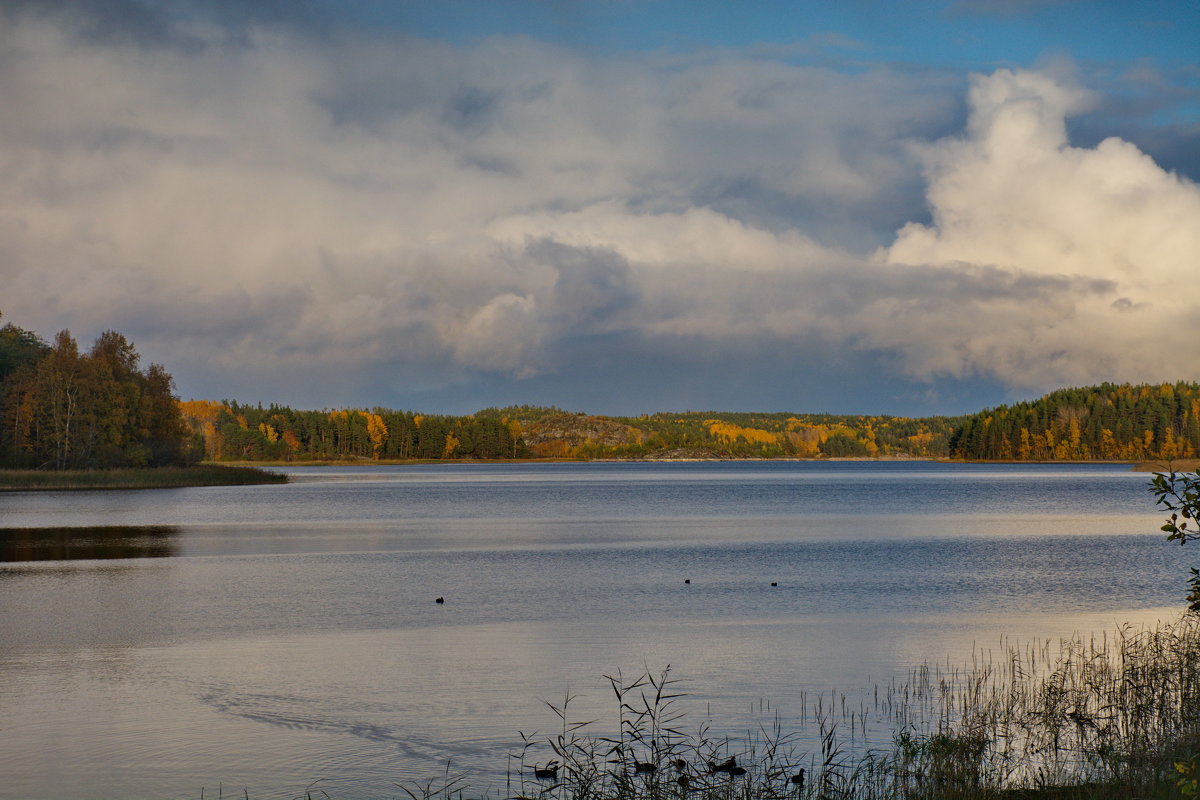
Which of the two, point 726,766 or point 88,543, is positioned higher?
point 726,766

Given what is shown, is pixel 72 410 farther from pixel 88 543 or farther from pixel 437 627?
pixel 437 627

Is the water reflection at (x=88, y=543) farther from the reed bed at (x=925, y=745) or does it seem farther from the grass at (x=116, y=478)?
the grass at (x=116, y=478)

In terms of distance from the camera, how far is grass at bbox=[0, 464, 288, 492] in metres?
85.8

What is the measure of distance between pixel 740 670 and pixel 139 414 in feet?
316

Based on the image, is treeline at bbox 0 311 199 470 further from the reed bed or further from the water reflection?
the reed bed

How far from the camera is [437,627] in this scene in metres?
21.5

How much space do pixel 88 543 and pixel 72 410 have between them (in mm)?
56650

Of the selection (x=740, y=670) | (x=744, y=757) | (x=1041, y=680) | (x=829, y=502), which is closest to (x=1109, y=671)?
(x=1041, y=680)

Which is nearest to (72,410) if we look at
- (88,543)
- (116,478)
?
(116,478)

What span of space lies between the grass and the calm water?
40012 mm

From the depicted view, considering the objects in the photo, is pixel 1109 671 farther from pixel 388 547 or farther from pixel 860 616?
pixel 388 547

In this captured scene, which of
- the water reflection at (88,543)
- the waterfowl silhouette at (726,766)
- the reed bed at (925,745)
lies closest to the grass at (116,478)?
the water reflection at (88,543)

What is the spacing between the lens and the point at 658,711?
524 inches

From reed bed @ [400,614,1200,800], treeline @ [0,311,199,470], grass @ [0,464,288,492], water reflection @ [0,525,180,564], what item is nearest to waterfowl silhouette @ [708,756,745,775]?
reed bed @ [400,614,1200,800]
